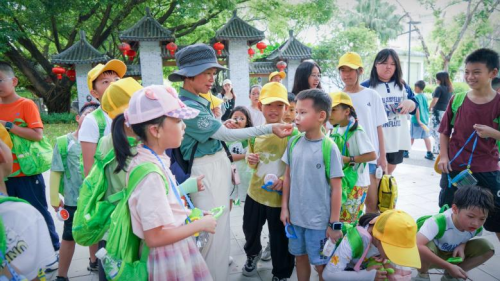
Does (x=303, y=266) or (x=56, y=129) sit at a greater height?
(x=56, y=129)

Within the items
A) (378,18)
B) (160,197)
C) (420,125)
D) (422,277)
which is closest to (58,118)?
(420,125)

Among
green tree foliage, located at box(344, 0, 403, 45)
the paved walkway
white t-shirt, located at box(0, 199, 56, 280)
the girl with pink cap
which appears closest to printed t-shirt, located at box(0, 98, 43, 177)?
the paved walkway

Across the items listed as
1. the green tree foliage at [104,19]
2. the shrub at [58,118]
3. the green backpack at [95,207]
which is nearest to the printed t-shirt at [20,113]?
the green backpack at [95,207]

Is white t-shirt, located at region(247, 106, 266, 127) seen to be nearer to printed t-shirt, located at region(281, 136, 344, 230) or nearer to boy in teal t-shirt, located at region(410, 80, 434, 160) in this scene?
printed t-shirt, located at region(281, 136, 344, 230)

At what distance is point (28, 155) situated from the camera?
2865 millimetres

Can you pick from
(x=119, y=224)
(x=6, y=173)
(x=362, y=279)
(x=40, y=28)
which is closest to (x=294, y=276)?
(x=362, y=279)

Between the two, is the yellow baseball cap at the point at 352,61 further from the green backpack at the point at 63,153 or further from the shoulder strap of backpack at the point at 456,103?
the green backpack at the point at 63,153

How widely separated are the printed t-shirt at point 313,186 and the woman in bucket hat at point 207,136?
0.77 ft

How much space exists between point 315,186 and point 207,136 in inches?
32.0

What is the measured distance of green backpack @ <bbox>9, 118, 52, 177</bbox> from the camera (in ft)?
9.30

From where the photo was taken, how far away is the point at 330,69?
72.3ft

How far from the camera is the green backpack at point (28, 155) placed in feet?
9.30

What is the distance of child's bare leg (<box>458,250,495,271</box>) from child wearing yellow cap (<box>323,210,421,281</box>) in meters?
0.78

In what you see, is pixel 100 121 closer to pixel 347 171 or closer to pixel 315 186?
pixel 315 186
